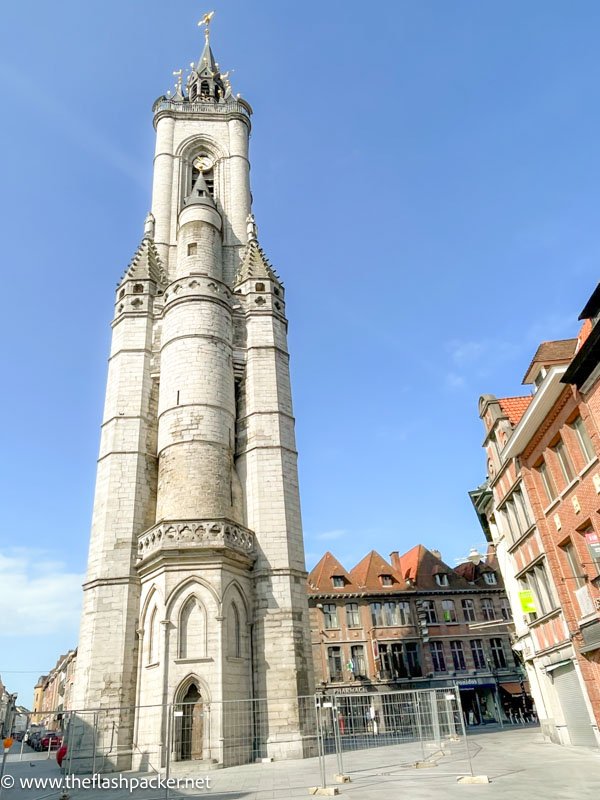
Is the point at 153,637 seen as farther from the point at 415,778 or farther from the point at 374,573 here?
the point at 374,573

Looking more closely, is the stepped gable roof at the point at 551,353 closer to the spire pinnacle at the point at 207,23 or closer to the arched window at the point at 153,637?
the arched window at the point at 153,637

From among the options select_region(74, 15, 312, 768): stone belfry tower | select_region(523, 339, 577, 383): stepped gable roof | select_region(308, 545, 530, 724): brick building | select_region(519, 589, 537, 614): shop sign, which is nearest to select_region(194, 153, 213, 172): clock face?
select_region(74, 15, 312, 768): stone belfry tower

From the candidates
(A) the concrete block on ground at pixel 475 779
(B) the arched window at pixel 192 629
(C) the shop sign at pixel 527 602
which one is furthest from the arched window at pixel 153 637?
(C) the shop sign at pixel 527 602

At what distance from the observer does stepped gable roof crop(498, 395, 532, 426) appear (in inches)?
810

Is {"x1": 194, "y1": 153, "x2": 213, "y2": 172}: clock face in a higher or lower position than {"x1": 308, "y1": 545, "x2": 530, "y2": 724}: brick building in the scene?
higher

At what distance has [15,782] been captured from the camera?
14.4 metres

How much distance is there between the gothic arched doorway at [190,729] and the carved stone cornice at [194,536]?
4004 millimetres

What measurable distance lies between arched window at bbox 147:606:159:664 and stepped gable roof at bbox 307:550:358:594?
775 inches

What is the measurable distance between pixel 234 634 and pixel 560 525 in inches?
404

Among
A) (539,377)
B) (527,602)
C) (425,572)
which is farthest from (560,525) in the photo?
(425,572)

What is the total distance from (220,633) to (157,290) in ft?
52.9

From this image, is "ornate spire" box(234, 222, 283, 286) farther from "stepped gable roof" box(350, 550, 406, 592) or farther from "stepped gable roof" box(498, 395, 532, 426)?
"stepped gable roof" box(350, 550, 406, 592)

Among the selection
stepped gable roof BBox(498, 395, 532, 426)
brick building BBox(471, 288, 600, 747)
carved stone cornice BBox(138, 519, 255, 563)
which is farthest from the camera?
stepped gable roof BBox(498, 395, 532, 426)

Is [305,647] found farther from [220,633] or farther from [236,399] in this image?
[236,399]
